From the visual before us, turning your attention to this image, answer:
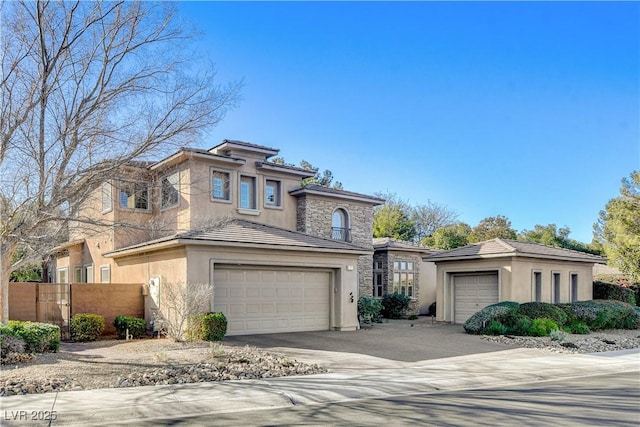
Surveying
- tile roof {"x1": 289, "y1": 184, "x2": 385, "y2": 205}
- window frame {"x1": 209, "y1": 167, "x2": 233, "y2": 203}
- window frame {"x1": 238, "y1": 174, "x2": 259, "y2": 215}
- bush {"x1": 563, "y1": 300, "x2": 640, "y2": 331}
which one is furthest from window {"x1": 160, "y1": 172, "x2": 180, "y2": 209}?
bush {"x1": 563, "y1": 300, "x2": 640, "y2": 331}

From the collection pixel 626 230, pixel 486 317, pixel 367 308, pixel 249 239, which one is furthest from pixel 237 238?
pixel 626 230

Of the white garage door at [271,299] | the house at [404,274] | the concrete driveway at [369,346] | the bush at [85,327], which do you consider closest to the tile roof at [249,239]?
the white garage door at [271,299]

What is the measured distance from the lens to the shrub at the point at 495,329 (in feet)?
62.2

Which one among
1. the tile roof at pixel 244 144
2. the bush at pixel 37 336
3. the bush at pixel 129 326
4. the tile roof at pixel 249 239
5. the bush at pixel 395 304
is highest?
the tile roof at pixel 244 144

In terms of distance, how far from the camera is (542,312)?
20375 mm

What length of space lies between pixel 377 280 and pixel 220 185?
1138 centimetres

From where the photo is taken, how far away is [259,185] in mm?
23500

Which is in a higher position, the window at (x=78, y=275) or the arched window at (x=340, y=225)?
the arched window at (x=340, y=225)

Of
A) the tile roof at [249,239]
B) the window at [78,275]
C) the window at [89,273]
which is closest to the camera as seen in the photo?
the tile roof at [249,239]

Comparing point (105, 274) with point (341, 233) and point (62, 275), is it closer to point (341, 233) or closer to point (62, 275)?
point (62, 275)

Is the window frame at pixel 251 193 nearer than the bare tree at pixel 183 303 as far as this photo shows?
No

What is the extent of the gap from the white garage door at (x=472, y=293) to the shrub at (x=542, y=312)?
2.33 metres

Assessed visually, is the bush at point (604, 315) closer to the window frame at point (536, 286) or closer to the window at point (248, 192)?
the window frame at point (536, 286)

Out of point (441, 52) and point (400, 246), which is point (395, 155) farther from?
point (441, 52)
